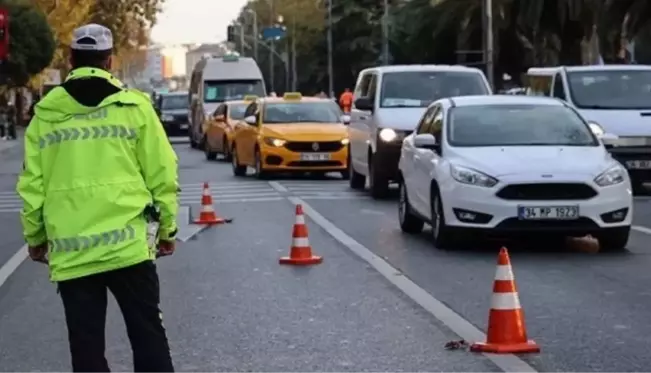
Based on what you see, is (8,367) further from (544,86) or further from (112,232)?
(544,86)

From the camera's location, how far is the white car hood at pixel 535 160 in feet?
47.5

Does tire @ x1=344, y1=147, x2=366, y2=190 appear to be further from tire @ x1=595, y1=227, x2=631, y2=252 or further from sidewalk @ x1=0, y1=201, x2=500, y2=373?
tire @ x1=595, y1=227, x2=631, y2=252

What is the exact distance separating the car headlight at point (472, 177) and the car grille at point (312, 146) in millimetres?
13615

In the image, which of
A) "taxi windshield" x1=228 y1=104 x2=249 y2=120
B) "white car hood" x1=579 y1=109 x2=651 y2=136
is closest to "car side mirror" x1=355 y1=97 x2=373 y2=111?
"white car hood" x1=579 y1=109 x2=651 y2=136

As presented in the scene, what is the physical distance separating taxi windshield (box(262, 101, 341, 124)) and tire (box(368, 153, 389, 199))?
6663 mm

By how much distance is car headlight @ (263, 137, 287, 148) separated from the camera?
28.5 metres

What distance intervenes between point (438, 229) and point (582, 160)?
5.00 ft

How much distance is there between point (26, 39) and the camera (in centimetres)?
6362

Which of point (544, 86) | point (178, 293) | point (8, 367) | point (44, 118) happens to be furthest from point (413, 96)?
point (44, 118)

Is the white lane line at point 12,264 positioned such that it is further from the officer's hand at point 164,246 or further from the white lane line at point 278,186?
the white lane line at point 278,186

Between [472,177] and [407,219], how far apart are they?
2.56 m

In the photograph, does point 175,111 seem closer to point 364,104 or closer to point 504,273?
point 364,104

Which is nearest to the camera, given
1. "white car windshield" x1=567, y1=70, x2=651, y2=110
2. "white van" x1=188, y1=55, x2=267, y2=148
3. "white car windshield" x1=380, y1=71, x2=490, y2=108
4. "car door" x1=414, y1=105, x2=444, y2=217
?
"car door" x1=414, y1=105, x2=444, y2=217

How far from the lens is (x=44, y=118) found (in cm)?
594
